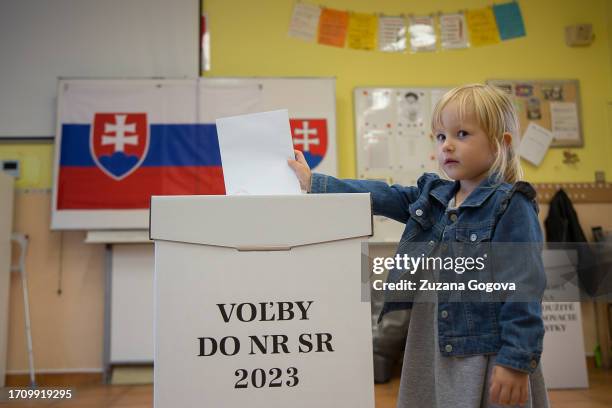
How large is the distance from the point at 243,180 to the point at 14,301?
8.10 feet

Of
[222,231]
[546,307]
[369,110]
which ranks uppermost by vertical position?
[369,110]

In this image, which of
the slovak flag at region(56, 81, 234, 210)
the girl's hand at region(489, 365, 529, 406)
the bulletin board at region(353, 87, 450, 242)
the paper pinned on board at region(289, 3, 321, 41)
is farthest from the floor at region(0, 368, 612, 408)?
the paper pinned on board at region(289, 3, 321, 41)

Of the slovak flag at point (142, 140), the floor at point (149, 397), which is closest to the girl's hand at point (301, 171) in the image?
the floor at point (149, 397)

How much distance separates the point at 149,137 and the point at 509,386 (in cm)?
233

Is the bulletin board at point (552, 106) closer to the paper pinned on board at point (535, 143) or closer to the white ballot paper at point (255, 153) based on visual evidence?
the paper pinned on board at point (535, 143)

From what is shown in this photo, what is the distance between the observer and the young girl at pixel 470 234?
678mm

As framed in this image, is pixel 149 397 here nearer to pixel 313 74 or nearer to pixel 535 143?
pixel 313 74

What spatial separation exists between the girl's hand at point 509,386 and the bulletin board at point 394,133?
7.14 feet

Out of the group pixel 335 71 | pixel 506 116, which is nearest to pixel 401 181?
pixel 335 71

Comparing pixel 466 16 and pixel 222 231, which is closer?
pixel 222 231

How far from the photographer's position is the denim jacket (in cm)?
67

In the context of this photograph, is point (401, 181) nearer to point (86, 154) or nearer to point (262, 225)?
point (86, 154)

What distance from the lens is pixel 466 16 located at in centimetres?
298

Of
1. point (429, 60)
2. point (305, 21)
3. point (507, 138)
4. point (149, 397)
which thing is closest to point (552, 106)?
point (429, 60)
